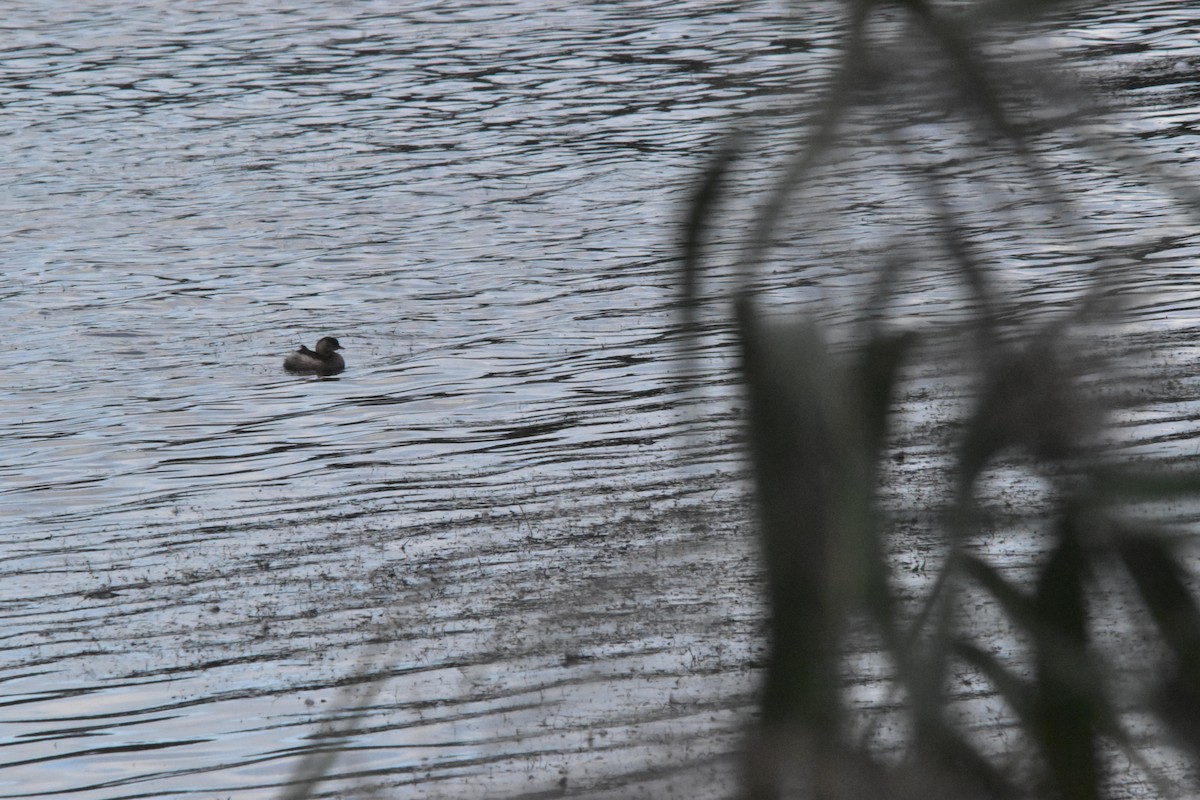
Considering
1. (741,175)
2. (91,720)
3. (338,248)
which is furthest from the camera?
(338,248)

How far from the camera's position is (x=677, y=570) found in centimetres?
183

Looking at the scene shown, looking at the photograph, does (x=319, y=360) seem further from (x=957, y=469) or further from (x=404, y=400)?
(x=957, y=469)

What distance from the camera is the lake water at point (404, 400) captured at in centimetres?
265

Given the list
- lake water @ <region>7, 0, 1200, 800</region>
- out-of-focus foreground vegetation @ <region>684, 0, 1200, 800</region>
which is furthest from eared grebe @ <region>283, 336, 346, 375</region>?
out-of-focus foreground vegetation @ <region>684, 0, 1200, 800</region>

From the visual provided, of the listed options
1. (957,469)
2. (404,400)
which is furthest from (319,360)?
(957,469)

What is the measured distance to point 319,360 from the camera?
13.8m

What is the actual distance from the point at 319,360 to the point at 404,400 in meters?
1.12

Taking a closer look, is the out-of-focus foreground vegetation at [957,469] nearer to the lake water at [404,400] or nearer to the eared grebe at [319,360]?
the lake water at [404,400]

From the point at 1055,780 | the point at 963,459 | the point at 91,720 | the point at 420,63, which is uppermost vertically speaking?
the point at 963,459

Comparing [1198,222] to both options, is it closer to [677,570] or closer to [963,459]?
[963,459]

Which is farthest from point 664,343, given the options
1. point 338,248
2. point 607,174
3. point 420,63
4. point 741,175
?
point 420,63

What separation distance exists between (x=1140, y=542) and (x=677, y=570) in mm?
617

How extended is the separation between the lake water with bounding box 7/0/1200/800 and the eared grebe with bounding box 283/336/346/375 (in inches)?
5.3

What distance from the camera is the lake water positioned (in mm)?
2646
